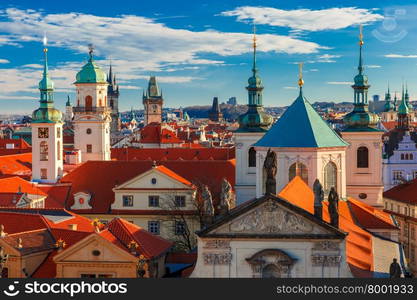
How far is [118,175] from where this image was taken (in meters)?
58.4

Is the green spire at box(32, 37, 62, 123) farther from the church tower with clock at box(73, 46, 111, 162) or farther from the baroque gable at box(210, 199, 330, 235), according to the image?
the baroque gable at box(210, 199, 330, 235)

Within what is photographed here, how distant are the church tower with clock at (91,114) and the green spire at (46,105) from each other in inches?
404

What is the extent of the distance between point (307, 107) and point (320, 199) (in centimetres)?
1772

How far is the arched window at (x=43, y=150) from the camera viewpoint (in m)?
63.3

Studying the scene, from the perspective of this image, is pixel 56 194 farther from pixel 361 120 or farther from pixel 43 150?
pixel 361 120

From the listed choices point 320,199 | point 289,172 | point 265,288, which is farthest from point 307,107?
point 265,288

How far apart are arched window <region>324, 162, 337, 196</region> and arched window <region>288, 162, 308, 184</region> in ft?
4.23

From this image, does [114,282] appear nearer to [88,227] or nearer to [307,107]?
[88,227]

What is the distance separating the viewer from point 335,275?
1160 inches

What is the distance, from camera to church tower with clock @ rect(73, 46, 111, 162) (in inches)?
2970

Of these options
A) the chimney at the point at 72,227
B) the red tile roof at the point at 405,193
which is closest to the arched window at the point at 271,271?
the chimney at the point at 72,227

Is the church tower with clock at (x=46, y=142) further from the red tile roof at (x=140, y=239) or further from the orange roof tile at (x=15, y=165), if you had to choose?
the red tile roof at (x=140, y=239)

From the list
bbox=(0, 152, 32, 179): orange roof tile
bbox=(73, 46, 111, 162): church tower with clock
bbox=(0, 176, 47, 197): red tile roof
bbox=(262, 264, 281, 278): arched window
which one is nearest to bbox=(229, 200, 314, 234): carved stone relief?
bbox=(262, 264, 281, 278): arched window

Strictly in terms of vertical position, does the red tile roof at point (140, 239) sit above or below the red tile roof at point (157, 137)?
below
